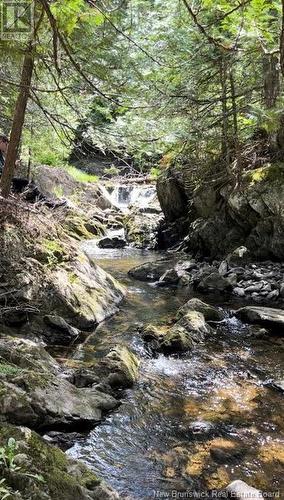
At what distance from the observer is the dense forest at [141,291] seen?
4.00 meters

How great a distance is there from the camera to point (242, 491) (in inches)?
150

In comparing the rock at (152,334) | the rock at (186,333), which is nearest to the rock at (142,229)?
the rock at (186,333)

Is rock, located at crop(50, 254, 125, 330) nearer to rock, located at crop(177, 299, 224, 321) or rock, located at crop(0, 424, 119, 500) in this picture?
rock, located at crop(177, 299, 224, 321)

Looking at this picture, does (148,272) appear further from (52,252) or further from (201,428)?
(201,428)

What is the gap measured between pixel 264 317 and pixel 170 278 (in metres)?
4.29

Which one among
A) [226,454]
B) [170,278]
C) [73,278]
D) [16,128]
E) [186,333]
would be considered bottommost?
[226,454]

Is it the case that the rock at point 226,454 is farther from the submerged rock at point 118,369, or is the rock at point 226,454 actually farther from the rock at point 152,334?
the rock at point 152,334

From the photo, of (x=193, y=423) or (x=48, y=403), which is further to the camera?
(x=193, y=423)

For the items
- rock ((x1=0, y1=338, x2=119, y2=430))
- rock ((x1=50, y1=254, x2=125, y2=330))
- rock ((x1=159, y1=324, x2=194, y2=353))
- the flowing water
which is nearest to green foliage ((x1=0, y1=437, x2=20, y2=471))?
rock ((x1=0, y1=338, x2=119, y2=430))

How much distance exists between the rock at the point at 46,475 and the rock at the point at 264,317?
19.7ft

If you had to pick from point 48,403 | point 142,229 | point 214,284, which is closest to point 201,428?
point 48,403

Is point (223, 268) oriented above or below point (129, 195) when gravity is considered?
below

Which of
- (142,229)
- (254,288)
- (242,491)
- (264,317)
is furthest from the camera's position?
(142,229)

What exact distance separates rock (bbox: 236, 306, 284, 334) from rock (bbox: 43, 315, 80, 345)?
3.68m
